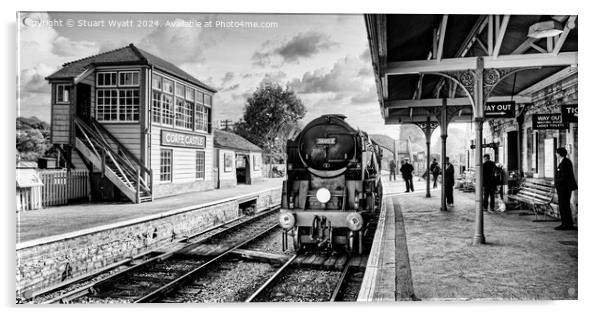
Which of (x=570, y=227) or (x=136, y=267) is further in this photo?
(x=570, y=227)

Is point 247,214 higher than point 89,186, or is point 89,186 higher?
point 89,186

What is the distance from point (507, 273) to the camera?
3.73m

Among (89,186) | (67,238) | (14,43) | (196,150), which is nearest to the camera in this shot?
(14,43)

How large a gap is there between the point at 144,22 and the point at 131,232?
2.88 m

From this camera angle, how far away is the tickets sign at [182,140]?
5218mm

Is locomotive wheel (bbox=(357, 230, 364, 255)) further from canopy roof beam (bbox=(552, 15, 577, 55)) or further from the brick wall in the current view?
canopy roof beam (bbox=(552, 15, 577, 55))

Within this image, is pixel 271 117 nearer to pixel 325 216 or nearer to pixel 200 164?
pixel 325 216

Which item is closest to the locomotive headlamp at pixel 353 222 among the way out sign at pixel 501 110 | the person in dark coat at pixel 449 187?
the way out sign at pixel 501 110

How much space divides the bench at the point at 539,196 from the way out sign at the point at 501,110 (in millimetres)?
1464

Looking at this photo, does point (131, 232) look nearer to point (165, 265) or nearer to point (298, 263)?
point (165, 265)

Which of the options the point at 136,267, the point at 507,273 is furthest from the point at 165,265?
the point at 507,273

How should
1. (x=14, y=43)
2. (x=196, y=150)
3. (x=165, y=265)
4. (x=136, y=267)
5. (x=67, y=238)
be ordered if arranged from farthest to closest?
(x=196, y=150) → (x=165, y=265) → (x=136, y=267) → (x=67, y=238) → (x=14, y=43)

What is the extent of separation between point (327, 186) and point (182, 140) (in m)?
2.17

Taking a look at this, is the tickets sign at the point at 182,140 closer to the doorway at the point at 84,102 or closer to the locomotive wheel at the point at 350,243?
the doorway at the point at 84,102
